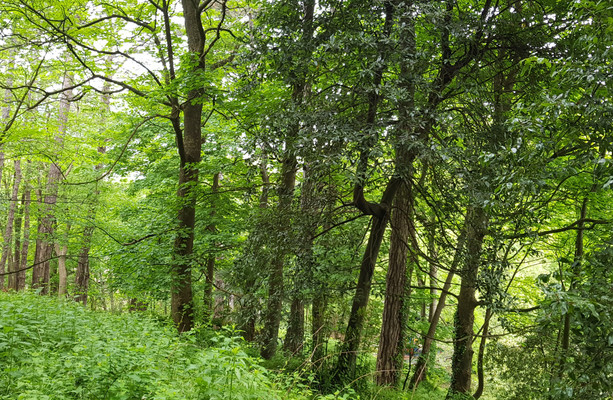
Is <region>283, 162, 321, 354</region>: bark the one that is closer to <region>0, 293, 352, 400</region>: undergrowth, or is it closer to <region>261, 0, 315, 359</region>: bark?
<region>261, 0, 315, 359</region>: bark

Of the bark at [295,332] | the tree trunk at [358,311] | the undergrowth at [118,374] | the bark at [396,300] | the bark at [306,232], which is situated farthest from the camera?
the bark at [396,300]

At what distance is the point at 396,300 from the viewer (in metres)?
8.09

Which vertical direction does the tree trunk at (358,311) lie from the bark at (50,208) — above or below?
below

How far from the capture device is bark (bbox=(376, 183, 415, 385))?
789cm

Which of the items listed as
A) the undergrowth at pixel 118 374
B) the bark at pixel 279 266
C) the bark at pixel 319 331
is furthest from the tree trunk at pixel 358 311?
the undergrowth at pixel 118 374

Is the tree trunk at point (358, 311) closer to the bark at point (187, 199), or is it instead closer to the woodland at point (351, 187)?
the woodland at point (351, 187)

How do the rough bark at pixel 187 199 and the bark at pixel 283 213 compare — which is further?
the rough bark at pixel 187 199

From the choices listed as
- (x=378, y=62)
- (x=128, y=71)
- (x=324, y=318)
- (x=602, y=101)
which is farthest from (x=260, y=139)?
(x=128, y=71)

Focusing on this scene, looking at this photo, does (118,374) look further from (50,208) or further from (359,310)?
(50,208)

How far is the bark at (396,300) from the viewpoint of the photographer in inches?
311

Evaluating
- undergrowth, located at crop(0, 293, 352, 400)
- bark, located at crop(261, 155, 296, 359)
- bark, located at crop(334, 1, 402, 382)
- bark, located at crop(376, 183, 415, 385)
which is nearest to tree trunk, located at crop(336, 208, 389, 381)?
bark, located at crop(334, 1, 402, 382)

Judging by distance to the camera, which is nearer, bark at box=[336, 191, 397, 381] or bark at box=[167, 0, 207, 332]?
bark at box=[336, 191, 397, 381]

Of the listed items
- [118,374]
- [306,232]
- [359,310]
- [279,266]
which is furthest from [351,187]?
[118,374]

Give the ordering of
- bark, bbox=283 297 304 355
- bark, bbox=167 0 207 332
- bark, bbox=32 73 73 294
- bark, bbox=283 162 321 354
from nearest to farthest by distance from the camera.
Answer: bark, bbox=283 162 321 354
bark, bbox=283 297 304 355
bark, bbox=167 0 207 332
bark, bbox=32 73 73 294
